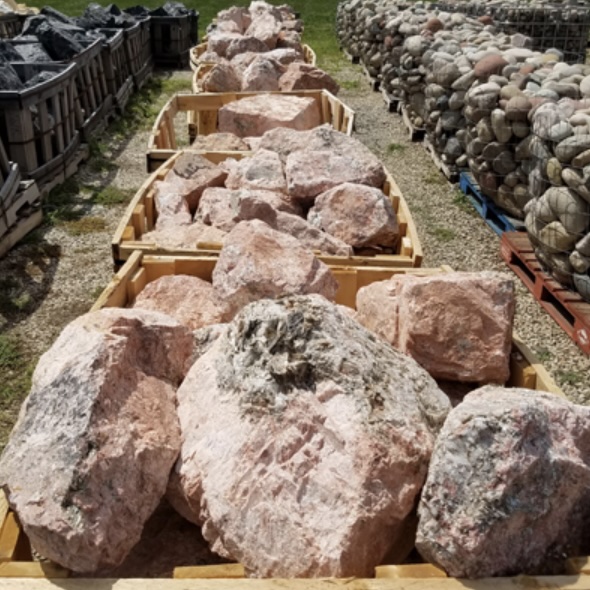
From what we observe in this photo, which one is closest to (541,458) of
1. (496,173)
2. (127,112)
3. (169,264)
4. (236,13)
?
(169,264)

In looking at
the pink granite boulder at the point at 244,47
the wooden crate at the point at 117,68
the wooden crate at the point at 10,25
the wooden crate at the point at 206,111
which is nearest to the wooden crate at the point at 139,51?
the wooden crate at the point at 117,68

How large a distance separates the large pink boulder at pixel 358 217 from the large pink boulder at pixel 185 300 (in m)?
1.26

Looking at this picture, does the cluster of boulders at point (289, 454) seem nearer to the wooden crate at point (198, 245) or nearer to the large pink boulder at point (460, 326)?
the large pink boulder at point (460, 326)

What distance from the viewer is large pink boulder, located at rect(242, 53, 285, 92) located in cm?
888

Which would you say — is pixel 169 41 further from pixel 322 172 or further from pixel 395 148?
pixel 322 172

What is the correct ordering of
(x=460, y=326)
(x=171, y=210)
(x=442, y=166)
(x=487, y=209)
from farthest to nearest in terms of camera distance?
A: 1. (x=442, y=166)
2. (x=487, y=209)
3. (x=171, y=210)
4. (x=460, y=326)

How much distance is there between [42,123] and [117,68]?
516 cm

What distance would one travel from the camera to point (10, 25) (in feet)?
54.6

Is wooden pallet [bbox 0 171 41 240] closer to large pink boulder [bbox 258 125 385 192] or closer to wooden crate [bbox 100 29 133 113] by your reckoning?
large pink boulder [bbox 258 125 385 192]

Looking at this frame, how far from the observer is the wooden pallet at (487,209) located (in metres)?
7.35

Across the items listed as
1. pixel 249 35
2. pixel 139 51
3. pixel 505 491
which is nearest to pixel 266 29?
pixel 249 35

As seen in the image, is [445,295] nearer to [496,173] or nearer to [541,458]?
[541,458]

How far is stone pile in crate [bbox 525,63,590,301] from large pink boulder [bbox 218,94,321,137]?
239cm

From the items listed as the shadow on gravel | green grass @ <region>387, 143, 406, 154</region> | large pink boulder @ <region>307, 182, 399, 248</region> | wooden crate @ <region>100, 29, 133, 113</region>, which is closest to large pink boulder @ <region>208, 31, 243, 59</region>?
wooden crate @ <region>100, 29, 133, 113</region>
